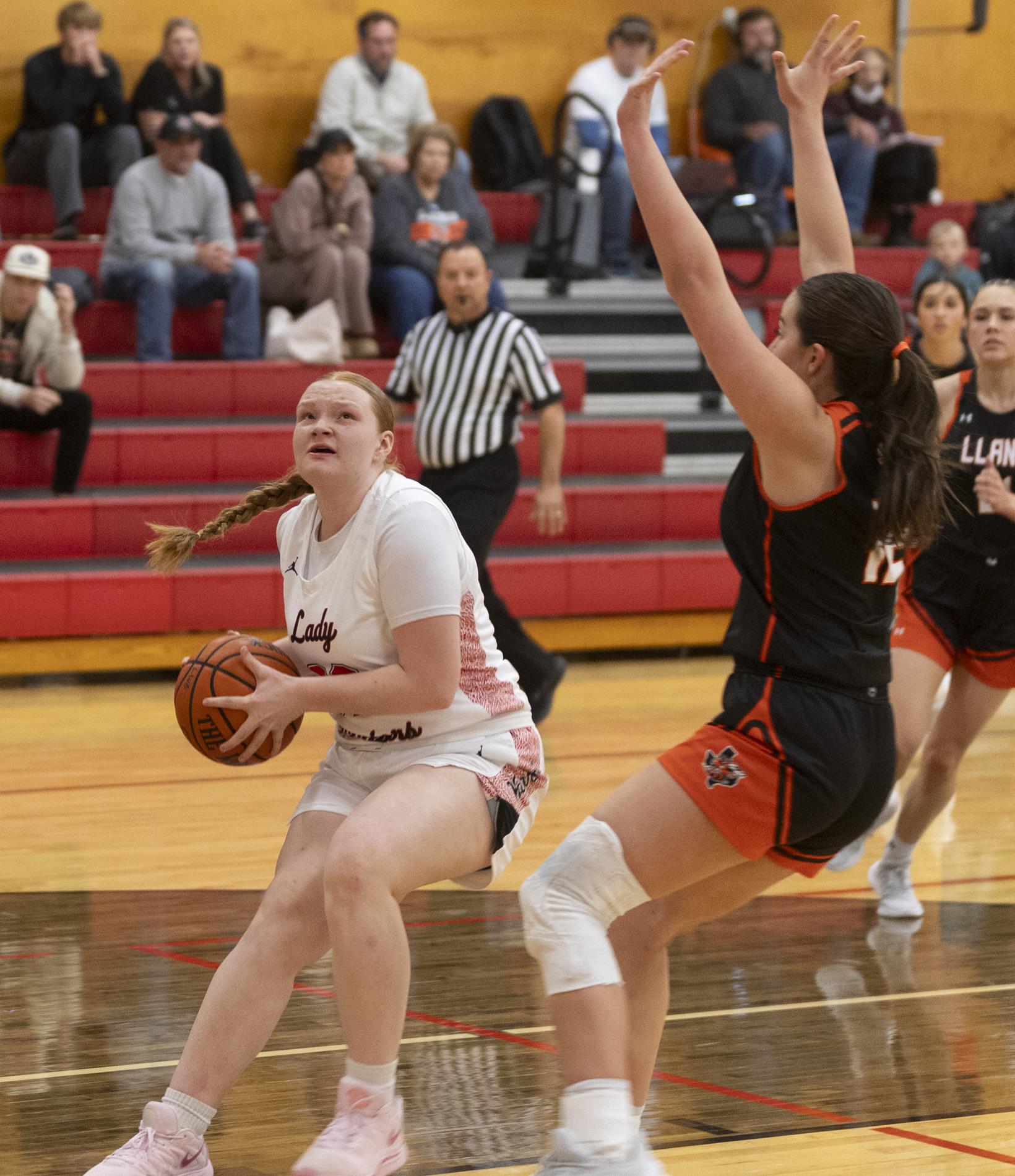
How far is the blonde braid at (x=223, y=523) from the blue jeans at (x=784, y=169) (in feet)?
29.3

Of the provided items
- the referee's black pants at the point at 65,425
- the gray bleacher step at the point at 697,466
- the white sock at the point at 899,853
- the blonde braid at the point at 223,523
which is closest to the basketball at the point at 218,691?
the blonde braid at the point at 223,523

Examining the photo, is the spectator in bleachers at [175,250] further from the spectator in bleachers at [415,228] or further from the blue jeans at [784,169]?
the blue jeans at [784,169]

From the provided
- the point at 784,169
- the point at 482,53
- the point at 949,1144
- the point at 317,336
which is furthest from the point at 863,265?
the point at 949,1144

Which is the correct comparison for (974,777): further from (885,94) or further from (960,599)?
(885,94)

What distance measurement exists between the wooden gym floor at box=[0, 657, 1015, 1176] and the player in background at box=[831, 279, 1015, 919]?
0.97 ft

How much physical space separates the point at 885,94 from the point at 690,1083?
1099 centimetres

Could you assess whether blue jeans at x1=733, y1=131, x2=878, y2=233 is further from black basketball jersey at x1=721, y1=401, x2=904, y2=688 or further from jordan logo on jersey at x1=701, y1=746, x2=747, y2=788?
jordan logo on jersey at x1=701, y1=746, x2=747, y2=788

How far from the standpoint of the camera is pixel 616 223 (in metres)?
11.6

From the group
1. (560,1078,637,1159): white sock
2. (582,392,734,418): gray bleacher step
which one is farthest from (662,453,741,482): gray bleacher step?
(560,1078,637,1159): white sock

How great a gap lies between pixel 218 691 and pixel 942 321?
141 inches

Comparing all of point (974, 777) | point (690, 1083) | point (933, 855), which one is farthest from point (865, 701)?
point (974, 777)

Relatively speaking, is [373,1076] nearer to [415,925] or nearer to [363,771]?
[363,771]

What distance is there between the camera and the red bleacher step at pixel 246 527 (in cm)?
831

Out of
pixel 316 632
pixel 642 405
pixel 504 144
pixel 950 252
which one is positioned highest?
pixel 504 144
